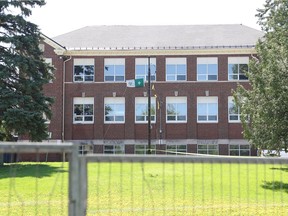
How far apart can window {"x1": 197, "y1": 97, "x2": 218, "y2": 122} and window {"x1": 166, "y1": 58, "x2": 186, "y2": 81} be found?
9.37 feet

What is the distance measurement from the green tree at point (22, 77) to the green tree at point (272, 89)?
11.2 meters

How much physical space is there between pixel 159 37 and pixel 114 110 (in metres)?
8.85

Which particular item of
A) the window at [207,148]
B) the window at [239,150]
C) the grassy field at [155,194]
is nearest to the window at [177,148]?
the window at [207,148]

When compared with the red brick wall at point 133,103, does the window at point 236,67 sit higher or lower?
higher

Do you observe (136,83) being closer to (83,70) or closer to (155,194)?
(83,70)

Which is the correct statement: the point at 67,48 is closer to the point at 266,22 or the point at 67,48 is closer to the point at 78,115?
the point at 78,115

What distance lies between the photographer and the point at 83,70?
1730 inches

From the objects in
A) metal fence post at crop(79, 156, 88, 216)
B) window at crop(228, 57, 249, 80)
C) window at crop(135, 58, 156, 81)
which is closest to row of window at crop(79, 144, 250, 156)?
window at crop(228, 57, 249, 80)

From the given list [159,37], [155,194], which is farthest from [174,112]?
[155,194]

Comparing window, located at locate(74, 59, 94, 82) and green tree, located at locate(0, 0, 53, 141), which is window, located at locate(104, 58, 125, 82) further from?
green tree, located at locate(0, 0, 53, 141)

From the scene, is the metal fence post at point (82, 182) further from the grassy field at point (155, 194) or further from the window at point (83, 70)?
the window at point (83, 70)

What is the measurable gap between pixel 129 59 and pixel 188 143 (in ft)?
32.3

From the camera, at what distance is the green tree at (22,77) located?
79.4ft

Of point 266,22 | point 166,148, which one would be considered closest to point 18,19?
point 266,22
